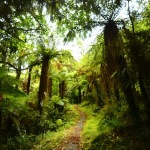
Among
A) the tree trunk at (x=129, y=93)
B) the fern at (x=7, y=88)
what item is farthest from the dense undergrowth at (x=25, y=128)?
the tree trunk at (x=129, y=93)

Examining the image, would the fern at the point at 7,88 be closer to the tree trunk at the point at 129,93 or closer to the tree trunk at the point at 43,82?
the tree trunk at the point at 129,93

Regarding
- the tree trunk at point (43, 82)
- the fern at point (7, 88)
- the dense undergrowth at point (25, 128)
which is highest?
Answer: the tree trunk at point (43, 82)

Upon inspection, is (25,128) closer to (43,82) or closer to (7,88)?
(43,82)

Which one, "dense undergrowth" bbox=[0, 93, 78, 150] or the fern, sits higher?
the fern

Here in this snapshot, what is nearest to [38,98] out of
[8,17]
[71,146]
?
[71,146]

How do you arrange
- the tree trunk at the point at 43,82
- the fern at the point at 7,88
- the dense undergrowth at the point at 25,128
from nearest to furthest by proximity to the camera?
the fern at the point at 7,88
the dense undergrowth at the point at 25,128
the tree trunk at the point at 43,82

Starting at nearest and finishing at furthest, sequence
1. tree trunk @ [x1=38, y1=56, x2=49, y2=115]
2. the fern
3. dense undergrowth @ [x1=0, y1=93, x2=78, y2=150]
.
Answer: the fern → dense undergrowth @ [x1=0, y1=93, x2=78, y2=150] → tree trunk @ [x1=38, y1=56, x2=49, y2=115]

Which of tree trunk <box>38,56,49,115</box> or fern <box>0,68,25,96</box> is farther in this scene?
tree trunk <box>38,56,49,115</box>

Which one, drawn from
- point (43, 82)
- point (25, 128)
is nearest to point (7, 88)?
point (25, 128)

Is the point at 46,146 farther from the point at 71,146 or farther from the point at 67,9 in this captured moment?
the point at 67,9

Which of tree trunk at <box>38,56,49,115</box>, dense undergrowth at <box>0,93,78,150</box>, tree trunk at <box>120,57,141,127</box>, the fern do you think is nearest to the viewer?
the fern

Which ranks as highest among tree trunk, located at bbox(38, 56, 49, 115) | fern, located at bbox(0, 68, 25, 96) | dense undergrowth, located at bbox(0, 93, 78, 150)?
tree trunk, located at bbox(38, 56, 49, 115)

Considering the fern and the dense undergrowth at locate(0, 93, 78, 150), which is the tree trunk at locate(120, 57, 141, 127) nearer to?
the dense undergrowth at locate(0, 93, 78, 150)

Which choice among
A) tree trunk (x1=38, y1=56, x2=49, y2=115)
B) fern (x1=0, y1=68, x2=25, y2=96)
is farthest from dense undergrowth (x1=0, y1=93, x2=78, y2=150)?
fern (x1=0, y1=68, x2=25, y2=96)
